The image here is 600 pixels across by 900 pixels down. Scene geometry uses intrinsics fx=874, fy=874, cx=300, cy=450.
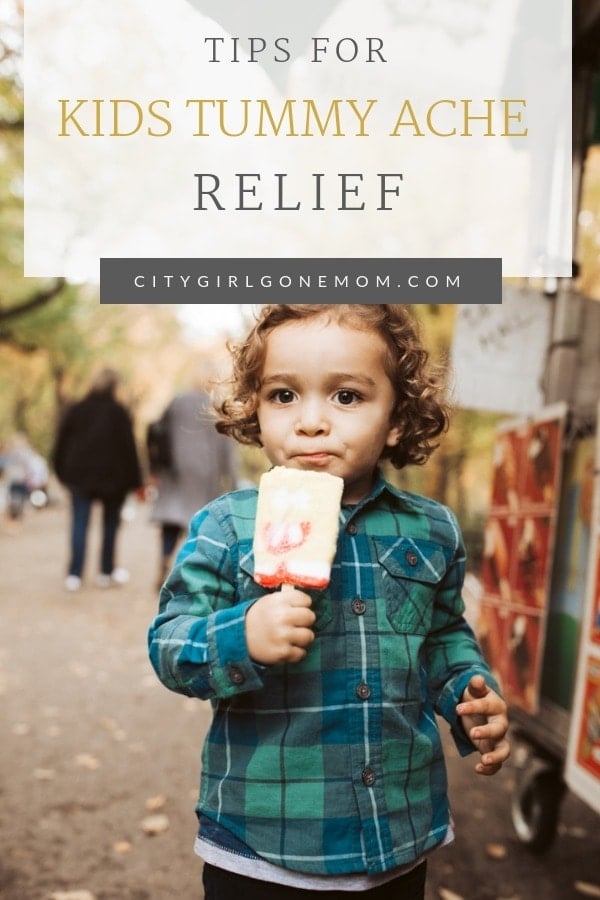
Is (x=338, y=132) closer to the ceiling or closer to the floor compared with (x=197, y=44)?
closer to the floor

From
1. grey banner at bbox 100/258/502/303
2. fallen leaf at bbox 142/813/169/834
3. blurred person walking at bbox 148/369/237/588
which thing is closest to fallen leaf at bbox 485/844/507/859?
fallen leaf at bbox 142/813/169/834

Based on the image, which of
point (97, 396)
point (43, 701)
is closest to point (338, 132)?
point (43, 701)

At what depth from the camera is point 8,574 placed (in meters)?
10.4

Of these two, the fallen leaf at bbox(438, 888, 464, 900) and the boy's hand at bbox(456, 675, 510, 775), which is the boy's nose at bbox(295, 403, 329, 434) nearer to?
the boy's hand at bbox(456, 675, 510, 775)

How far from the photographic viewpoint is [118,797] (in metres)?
4.22

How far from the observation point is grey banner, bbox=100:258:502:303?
1.95m

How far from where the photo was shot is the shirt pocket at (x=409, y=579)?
1.83 m

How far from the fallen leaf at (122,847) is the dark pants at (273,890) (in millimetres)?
2058

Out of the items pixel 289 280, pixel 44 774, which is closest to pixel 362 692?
pixel 289 280

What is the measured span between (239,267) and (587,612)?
2.04 metres

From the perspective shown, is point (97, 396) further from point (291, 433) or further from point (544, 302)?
point (291, 433)

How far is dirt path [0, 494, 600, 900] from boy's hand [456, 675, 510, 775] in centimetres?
197

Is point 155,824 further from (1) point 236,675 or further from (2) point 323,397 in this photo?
(2) point 323,397

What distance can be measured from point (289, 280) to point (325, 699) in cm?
91
